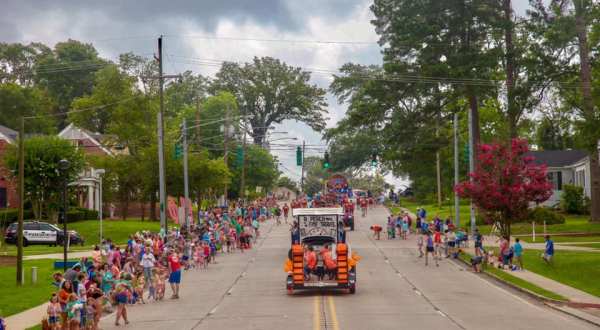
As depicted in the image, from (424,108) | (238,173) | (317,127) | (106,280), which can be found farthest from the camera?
(317,127)

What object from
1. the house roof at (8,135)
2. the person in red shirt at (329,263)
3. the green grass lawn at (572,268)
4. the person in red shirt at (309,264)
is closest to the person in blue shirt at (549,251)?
the green grass lawn at (572,268)

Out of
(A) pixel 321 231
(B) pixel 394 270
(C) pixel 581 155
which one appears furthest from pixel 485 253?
(C) pixel 581 155


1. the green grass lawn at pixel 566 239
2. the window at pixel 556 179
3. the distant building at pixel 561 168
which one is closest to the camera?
the green grass lawn at pixel 566 239

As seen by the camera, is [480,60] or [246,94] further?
[246,94]

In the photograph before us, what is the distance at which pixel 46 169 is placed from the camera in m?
61.1

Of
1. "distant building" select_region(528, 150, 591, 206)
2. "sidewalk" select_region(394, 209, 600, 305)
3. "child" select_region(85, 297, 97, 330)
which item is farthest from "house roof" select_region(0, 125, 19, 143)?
"child" select_region(85, 297, 97, 330)

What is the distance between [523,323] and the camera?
21750 millimetres

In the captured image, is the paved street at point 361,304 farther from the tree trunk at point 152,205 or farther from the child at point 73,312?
the tree trunk at point 152,205

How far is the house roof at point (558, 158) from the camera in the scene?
7738 centimetres

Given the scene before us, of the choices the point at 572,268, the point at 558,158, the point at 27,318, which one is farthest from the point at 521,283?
the point at 558,158

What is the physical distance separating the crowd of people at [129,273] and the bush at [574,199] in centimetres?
2762

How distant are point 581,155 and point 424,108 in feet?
78.7

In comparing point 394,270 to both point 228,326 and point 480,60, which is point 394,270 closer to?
point 228,326

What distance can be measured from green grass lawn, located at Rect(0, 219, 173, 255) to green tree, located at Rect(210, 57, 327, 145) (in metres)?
48.8
